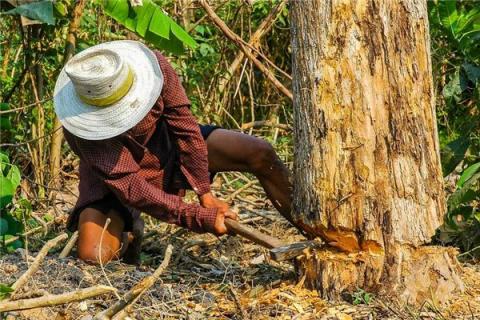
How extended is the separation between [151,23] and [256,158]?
4.90 ft

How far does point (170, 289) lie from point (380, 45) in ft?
4.50

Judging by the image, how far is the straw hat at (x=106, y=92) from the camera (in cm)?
384

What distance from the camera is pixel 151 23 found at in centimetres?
539

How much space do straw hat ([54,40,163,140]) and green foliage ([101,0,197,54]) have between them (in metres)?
Answer: 1.30

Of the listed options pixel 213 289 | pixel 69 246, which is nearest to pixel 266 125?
pixel 69 246

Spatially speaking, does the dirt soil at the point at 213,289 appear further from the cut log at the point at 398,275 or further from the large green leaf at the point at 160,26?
the large green leaf at the point at 160,26

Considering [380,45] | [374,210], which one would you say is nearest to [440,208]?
[374,210]

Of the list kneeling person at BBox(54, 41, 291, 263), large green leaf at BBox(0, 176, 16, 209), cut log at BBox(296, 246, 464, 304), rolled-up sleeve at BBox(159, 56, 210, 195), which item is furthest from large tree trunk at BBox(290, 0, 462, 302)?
large green leaf at BBox(0, 176, 16, 209)

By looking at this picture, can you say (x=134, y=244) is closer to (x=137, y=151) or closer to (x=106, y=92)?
(x=137, y=151)

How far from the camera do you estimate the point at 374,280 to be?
3.46 m

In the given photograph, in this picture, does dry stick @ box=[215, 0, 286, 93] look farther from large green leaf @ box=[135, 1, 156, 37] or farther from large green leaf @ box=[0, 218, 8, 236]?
large green leaf @ box=[0, 218, 8, 236]

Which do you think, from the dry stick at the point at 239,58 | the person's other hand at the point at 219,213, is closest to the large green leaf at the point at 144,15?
the dry stick at the point at 239,58

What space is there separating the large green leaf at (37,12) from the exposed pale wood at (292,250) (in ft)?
8.40

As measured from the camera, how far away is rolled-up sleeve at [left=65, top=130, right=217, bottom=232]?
3.97m
